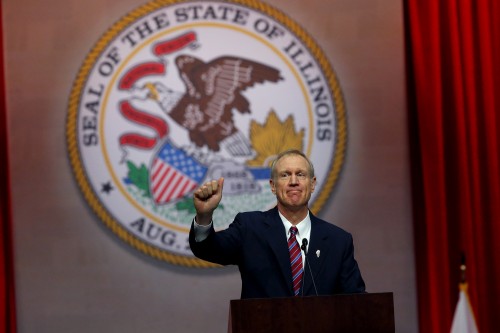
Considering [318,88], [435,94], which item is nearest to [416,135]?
[435,94]

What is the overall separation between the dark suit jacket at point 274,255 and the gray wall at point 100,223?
134cm

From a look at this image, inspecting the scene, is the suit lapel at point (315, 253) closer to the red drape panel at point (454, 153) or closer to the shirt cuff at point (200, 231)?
the shirt cuff at point (200, 231)

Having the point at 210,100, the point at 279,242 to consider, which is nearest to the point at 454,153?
the point at 210,100

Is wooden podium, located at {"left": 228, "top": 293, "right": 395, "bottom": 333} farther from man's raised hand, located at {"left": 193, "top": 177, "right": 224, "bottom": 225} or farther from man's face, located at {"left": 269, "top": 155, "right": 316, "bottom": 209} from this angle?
man's face, located at {"left": 269, "top": 155, "right": 316, "bottom": 209}

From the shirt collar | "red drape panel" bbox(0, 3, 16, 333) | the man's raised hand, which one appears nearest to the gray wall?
"red drape panel" bbox(0, 3, 16, 333)

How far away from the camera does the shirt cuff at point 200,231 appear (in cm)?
267

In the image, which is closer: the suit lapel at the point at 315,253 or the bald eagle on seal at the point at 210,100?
the suit lapel at the point at 315,253

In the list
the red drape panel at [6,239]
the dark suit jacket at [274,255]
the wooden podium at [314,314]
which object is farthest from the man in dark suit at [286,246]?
the red drape panel at [6,239]

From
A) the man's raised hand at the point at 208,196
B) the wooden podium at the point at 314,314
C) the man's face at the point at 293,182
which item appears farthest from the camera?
the man's face at the point at 293,182

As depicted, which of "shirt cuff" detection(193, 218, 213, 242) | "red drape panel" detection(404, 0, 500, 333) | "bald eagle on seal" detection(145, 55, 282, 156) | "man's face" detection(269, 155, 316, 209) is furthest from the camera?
"bald eagle on seal" detection(145, 55, 282, 156)

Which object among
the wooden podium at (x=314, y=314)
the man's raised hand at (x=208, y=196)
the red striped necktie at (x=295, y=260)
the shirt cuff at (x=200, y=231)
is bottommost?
the wooden podium at (x=314, y=314)

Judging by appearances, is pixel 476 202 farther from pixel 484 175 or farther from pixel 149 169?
pixel 149 169

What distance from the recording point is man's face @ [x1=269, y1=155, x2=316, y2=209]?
9.20 feet

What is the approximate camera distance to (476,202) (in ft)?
13.5
